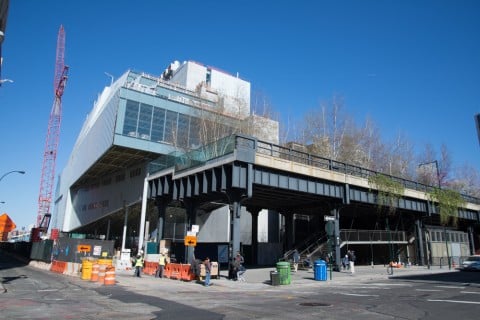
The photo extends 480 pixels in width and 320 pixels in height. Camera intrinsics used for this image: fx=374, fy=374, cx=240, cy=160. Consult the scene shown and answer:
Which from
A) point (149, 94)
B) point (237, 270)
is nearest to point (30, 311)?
point (237, 270)

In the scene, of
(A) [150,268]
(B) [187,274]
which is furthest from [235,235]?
(A) [150,268]

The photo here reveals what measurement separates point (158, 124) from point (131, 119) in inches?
156

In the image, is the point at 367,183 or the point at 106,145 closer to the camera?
the point at 367,183

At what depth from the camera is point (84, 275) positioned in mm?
23984

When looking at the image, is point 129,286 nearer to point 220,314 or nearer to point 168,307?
point 168,307

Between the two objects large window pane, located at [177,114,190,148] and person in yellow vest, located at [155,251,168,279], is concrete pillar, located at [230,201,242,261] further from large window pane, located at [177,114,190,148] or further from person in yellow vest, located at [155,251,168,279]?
large window pane, located at [177,114,190,148]

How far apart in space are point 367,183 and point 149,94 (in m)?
32.5

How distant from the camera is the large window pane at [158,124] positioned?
2018 inches

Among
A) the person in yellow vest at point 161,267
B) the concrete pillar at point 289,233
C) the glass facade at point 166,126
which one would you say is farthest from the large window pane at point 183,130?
the person in yellow vest at point 161,267

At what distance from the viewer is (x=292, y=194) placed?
106 feet

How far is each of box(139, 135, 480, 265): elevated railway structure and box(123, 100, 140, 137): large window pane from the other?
14.6m

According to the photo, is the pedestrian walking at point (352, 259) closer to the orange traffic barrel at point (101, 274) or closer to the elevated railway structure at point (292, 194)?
the elevated railway structure at point (292, 194)

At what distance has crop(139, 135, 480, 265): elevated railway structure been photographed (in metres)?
25.7

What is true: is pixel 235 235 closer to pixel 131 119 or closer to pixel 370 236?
pixel 370 236
